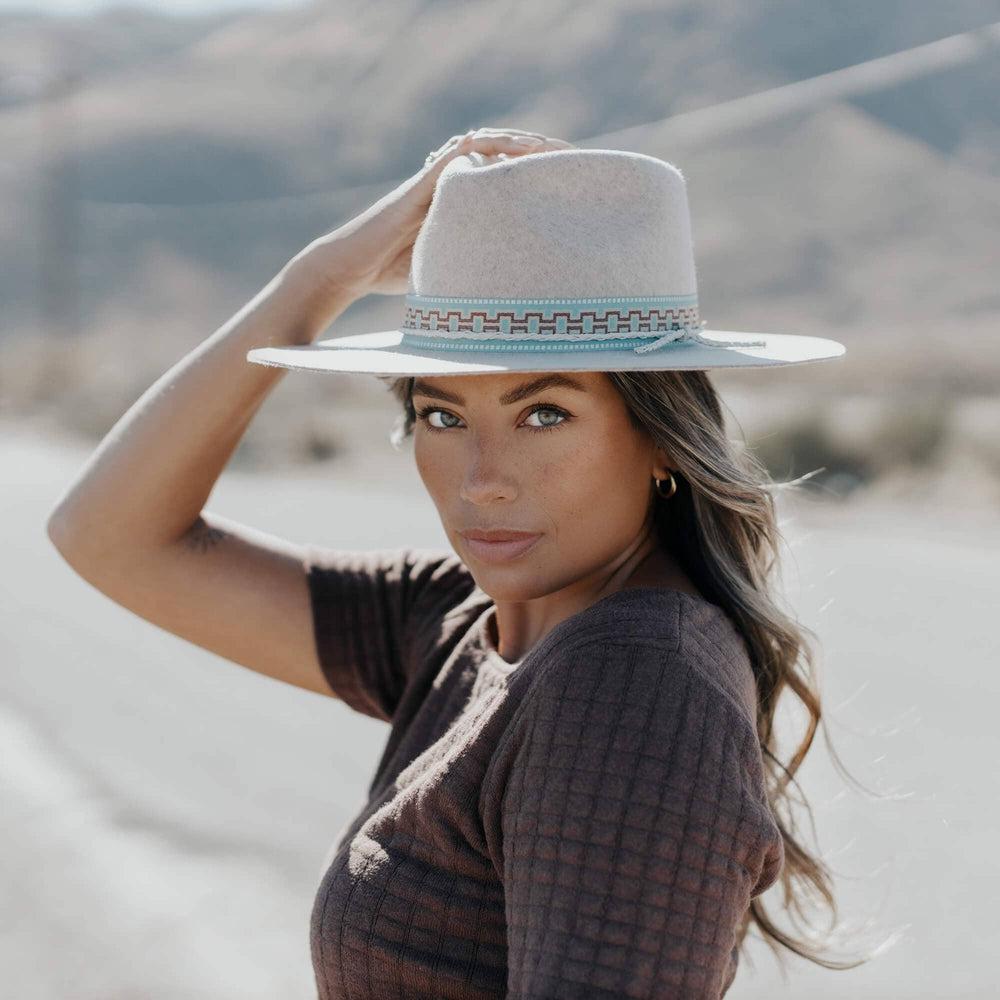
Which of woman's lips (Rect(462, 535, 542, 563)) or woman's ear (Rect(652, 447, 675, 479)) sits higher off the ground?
woman's ear (Rect(652, 447, 675, 479))

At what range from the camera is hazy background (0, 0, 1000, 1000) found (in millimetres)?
3756

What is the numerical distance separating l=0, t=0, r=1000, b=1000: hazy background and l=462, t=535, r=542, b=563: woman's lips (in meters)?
0.62

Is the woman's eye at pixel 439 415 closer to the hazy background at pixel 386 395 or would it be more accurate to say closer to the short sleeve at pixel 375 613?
the short sleeve at pixel 375 613

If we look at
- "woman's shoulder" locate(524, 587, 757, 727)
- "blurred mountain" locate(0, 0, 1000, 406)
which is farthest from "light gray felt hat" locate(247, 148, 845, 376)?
"blurred mountain" locate(0, 0, 1000, 406)

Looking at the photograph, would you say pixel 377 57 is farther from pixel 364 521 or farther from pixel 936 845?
pixel 936 845

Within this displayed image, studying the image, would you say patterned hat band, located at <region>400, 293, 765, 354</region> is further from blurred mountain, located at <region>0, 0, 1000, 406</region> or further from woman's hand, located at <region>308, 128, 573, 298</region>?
blurred mountain, located at <region>0, 0, 1000, 406</region>

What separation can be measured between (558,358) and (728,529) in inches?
14.1

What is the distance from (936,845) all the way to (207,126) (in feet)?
185

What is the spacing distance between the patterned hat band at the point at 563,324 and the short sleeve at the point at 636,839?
40 centimetres

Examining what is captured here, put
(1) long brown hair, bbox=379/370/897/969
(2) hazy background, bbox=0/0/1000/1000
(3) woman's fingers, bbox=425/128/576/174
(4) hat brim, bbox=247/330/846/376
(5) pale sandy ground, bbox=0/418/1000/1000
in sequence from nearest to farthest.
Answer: (4) hat brim, bbox=247/330/846/376
(1) long brown hair, bbox=379/370/897/969
(3) woman's fingers, bbox=425/128/576/174
(5) pale sandy ground, bbox=0/418/1000/1000
(2) hazy background, bbox=0/0/1000/1000

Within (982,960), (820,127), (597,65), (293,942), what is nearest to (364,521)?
(293,942)

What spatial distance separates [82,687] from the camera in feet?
19.3

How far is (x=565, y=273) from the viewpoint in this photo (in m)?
1.67

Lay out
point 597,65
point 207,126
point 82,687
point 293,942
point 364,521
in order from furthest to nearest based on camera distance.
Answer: point 207,126 → point 597,65 → point 364,521 → point 82,687 → point 293,942
